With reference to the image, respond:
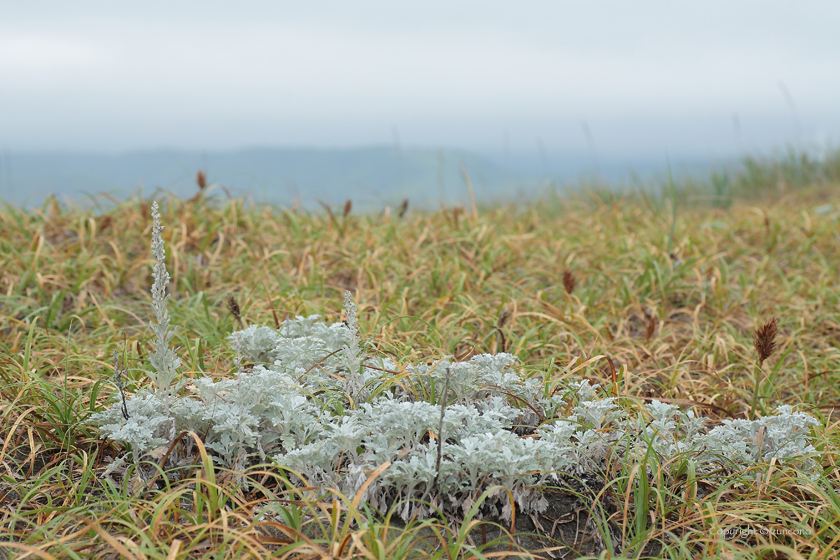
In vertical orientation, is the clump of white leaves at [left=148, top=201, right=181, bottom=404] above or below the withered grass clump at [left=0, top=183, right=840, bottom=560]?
above

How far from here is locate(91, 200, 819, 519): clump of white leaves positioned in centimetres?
218

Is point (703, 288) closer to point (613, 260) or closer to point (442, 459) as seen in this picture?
point (613, 260)

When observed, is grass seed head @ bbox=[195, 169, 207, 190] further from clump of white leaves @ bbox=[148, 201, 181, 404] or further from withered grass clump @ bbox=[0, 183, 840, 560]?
clump of white leaves @ bbox=[148, 201, 181, 404]

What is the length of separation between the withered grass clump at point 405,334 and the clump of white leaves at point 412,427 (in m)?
0.10

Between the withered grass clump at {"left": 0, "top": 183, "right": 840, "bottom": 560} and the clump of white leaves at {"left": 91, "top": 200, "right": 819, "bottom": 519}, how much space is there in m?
0.10

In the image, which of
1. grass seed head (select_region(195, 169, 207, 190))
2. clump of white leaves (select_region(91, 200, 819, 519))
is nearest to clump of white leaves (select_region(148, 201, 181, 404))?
clump of white leaves (select_region(91, 200, 819, 519))

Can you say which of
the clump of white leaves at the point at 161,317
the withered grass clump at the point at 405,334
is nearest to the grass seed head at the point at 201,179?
the withered grass clump at the point at 405,334

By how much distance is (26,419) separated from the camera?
2.73 meters

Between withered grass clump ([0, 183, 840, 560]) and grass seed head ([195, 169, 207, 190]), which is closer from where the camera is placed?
withered grass clump ([0, 183, 840, 560])

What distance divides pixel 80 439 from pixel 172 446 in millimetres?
613

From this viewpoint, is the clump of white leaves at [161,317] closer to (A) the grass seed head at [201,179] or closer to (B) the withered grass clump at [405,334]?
(B) the withered grass clump at [405,334]

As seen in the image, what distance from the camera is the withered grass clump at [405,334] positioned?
2.09 meters

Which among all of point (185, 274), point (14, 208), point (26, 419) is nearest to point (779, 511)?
point (26, 419)

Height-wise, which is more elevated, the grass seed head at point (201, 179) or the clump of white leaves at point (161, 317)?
the grass seed head at point (201, 179)
